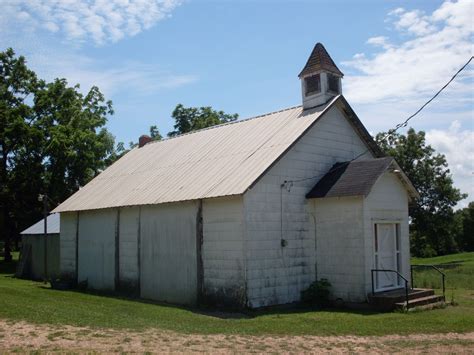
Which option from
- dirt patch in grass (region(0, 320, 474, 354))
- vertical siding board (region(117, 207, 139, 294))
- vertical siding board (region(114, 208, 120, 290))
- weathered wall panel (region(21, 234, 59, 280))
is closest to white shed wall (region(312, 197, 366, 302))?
dirt patch in grass (region(0, 320, 474, 354))

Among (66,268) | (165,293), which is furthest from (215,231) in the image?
(66,268)

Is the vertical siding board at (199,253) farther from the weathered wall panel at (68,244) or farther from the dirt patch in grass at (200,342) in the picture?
the weathered wall panel at (68,244)

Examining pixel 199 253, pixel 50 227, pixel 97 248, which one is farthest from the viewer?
pixel 50 227

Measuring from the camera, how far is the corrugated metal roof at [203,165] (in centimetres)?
1855

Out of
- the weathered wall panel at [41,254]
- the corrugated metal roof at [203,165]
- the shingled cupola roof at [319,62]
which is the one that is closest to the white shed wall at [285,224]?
the corrugated metal roof at [203,165]

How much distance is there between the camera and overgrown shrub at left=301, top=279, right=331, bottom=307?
18094mm

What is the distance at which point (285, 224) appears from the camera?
18.4 meters

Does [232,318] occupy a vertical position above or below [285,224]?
below

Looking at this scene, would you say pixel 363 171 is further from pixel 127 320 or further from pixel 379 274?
pixel 127 320

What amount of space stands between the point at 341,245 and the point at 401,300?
2625 millimetres

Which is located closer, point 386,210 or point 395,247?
point 386,210

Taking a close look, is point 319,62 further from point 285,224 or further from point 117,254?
point 117,254

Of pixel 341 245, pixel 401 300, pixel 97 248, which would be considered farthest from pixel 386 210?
pixel 97 248

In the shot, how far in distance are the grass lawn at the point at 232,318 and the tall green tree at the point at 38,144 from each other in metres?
23.5
